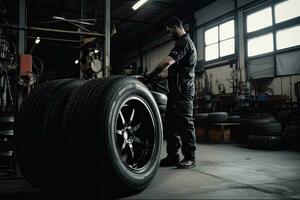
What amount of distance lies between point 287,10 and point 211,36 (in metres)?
3.19

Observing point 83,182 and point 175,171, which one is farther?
point 175,171

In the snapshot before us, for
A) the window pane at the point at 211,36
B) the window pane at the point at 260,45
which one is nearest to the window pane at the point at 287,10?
the window pane at the point at 260,45

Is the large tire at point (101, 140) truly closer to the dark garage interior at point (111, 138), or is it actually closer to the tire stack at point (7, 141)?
the dark garage interior at point (111, 138)

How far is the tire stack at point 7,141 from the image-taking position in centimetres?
278

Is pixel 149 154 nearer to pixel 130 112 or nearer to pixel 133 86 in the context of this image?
pixel 130 112

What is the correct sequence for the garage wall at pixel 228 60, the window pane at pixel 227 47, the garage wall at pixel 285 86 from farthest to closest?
1. the window pane at pixel 227 47
2. the garage wall at pixel 228 60
3. the garage wall at pixel 285 86

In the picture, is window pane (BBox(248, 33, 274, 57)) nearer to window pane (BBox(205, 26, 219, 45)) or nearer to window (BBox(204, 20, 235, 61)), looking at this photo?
window (BBox(204, 20, 235, 61))

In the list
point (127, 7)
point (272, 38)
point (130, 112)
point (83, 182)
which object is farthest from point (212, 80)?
point (83, 182)

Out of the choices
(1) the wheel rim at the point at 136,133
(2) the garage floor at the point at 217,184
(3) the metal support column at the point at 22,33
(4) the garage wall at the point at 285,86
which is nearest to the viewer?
(2) the garage floor at the point at 217,184

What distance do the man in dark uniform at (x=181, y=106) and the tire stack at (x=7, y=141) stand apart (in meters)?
1.53

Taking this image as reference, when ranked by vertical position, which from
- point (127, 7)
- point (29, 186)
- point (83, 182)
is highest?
point (127, 7)

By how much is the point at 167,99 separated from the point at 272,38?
5.92 m

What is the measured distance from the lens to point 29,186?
7.59ft

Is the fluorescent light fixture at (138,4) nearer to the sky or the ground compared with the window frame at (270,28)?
nearer to the sky
